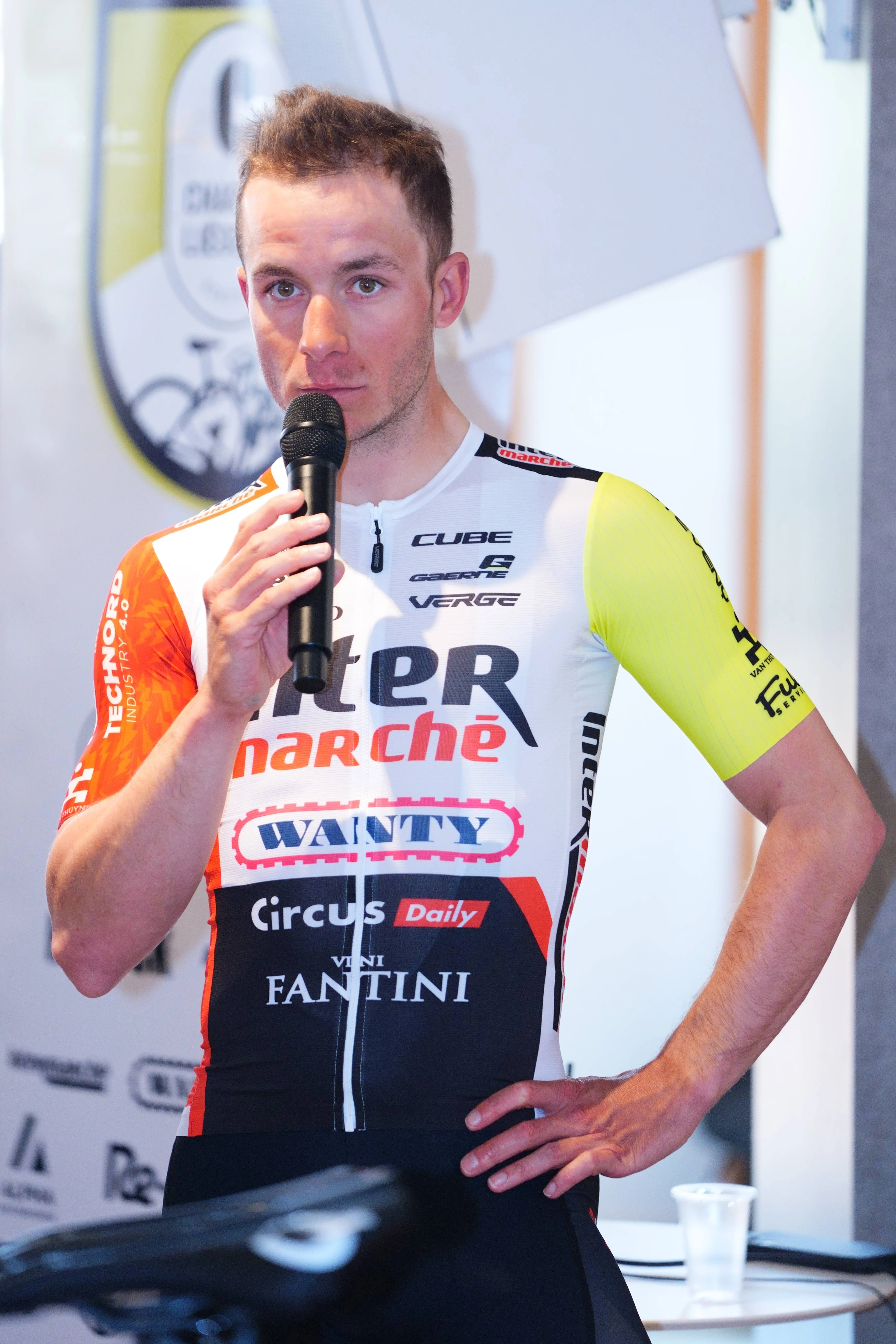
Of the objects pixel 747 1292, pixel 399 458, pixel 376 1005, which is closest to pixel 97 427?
pixel 399 458

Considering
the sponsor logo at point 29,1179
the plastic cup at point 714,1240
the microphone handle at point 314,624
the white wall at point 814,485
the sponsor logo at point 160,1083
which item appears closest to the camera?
the microphone handle at point 314,624

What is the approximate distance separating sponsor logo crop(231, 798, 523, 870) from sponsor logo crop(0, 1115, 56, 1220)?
4.67 feet

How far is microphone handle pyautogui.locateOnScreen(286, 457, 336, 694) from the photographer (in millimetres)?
1017

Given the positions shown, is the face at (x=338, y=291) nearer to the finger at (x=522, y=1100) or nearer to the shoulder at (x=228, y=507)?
the shoulder at (x=228, y=507)

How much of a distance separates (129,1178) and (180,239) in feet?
5.27

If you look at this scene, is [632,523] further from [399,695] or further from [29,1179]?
[29,1179]

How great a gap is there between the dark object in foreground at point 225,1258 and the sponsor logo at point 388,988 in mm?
705

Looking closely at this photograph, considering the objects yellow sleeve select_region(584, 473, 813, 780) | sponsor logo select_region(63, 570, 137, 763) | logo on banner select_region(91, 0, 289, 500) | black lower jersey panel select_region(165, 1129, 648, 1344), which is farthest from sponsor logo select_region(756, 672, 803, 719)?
logo on banner select_region(91, 0, 289, 500)

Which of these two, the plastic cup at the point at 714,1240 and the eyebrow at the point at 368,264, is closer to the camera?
the eyebrow at the point at 368,264

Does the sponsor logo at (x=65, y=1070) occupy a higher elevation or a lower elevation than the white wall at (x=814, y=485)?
lower

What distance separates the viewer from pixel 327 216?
1.34 m

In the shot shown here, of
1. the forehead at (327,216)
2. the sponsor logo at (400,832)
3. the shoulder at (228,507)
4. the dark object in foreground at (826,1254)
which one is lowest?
the dark object in foreground at (826,1254)

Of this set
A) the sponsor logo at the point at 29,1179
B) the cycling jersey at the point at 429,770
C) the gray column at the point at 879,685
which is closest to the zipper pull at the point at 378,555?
the cycling jersey at the point at 429,770

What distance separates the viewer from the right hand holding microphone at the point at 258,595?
1057 mm
